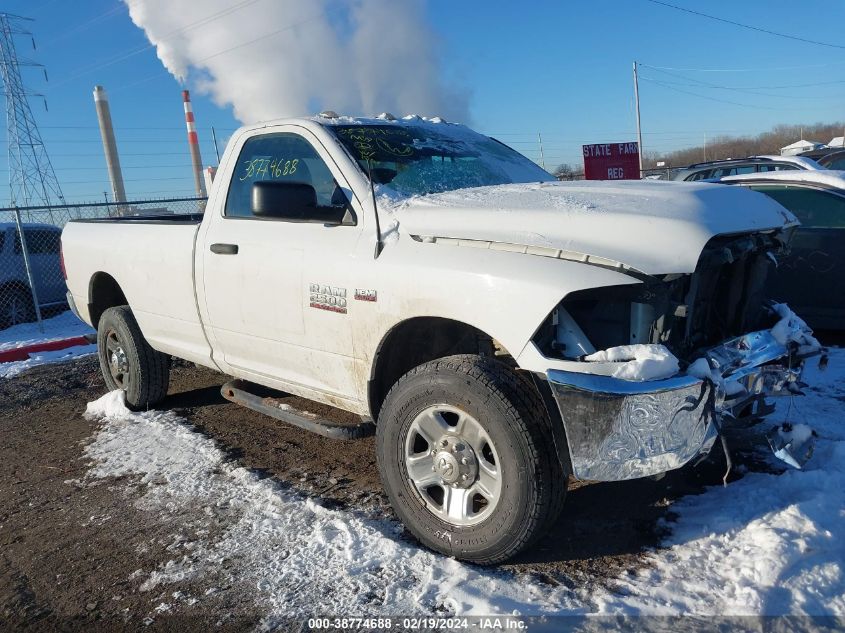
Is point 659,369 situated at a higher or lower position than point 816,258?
higher

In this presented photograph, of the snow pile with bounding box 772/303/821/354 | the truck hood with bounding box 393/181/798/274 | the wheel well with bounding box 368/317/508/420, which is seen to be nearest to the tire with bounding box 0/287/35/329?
the wheel well with bounding box 368/317/508/420

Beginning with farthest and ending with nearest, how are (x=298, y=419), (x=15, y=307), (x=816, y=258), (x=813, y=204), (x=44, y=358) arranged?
1. (x=15, y=307)
2. (x=44, y=358)
3. (x=813, y=204)
4. (x=816, y=258)
5. (x=298, y=419)

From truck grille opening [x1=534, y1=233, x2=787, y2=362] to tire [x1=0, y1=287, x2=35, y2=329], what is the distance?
32.4 feet

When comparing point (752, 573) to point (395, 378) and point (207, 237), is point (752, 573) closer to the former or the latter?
point (395, 378)

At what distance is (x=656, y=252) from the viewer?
2604 millimetres

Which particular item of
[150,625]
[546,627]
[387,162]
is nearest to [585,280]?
[546,627]

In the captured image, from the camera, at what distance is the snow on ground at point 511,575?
8.39 ft

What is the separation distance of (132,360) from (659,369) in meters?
4.16

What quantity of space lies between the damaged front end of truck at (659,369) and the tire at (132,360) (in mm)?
3678

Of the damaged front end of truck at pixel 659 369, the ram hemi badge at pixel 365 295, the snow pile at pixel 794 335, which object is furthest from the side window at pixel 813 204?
the ram hemi badge at pixel 365 295

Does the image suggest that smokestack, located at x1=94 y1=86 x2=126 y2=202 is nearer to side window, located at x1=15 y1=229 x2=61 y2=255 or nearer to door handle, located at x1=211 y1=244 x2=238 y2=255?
side window, located at x1=15 y1=229 x2=61 y2=255

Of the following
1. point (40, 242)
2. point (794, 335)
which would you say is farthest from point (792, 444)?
point (40, 242)

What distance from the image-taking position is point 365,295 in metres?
3.24

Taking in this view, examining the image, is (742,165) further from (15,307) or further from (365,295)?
(15,307)
